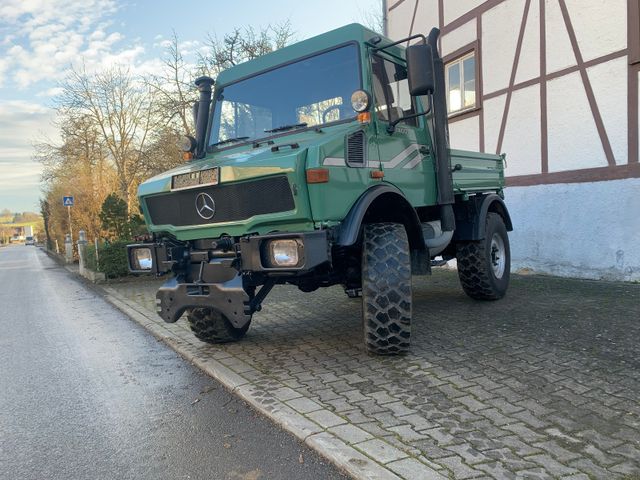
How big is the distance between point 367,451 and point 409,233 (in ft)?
7.94

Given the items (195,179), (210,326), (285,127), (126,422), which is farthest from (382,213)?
(126,422)

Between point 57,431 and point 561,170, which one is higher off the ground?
point 561,170

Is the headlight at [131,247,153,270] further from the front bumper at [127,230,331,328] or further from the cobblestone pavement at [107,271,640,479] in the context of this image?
the cobblestone pavement at [107,271,640,479]

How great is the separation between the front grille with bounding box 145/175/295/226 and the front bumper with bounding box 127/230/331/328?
0.23 metres

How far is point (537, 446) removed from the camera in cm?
267

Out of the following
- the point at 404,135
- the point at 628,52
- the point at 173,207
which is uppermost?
the point at 628,52

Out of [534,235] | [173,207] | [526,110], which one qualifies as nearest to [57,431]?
[173,207]

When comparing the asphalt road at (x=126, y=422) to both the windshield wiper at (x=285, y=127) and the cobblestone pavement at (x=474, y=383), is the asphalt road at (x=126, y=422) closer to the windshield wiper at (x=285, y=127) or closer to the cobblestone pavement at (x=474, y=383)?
the cobblestone pavement at (x=474, y=383)

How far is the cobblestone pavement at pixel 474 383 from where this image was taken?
2.61 meters

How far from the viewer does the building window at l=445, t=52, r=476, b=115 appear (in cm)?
1025

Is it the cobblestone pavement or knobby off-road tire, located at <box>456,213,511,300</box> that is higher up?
knobby off-road tire, located at <box>456,213,511,300</box>

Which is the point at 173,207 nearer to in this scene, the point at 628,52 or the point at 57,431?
the point at 57,431

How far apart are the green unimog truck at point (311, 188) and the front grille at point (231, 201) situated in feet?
0.03

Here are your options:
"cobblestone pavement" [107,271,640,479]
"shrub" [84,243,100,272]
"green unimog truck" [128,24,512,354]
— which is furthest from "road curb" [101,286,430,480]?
"shrub" [84,243,100,272]
